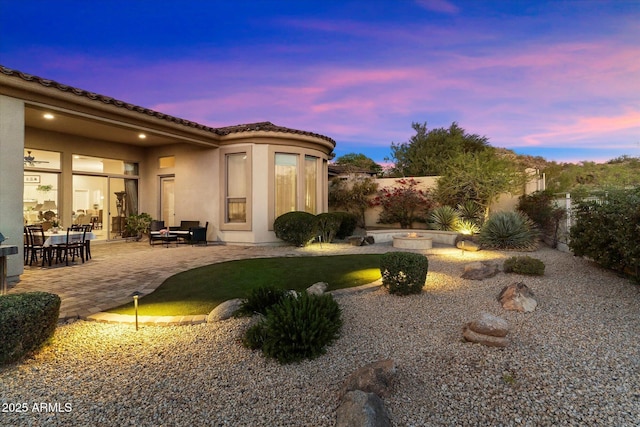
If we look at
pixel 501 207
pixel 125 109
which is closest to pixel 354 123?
pixel 501 207

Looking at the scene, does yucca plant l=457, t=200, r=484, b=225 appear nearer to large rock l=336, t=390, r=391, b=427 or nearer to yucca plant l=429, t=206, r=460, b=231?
yucca plant l=429, t=206, r=460, b=231

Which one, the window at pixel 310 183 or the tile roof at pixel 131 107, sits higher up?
the tile roof at pixel 131 107

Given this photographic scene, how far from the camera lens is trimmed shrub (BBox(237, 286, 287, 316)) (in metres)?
4.10

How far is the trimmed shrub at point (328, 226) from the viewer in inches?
449

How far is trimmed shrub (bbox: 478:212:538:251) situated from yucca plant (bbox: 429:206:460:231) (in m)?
2.61

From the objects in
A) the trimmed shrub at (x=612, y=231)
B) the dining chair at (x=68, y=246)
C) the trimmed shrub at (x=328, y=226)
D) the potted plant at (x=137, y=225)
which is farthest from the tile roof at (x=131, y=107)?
the trimmed shrub at (x=612, y=231)

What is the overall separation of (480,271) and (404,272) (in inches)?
82.2

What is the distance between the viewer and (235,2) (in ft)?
31.7

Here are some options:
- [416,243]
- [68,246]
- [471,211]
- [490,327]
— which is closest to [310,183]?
[416,243]

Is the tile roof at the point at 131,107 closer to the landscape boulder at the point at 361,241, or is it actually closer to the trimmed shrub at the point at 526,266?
the landscape boulder at the point at 361,241

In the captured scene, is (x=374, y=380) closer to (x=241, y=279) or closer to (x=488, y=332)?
(x=488, y=332)

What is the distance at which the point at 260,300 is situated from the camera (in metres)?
4.14

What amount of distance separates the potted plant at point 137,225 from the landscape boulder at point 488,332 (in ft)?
42.3

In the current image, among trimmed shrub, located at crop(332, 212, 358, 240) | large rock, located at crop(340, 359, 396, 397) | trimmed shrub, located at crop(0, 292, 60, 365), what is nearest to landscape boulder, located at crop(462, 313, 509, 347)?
large rock, located at crop(340, 359, 396, 397)
